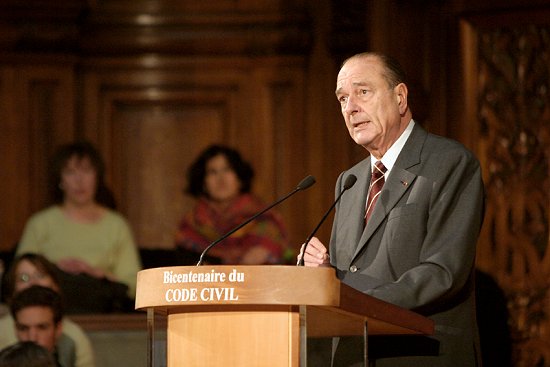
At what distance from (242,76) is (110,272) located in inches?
68.7

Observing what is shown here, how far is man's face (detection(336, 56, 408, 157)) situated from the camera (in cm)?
367

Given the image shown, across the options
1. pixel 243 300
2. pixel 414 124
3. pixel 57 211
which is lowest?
pixel 243 300

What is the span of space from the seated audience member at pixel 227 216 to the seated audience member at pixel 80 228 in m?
0.34

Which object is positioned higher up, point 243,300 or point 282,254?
point 282,254

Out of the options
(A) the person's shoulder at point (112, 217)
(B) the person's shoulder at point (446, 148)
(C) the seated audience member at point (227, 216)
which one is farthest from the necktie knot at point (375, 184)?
(A) the person's shoulder at point (112, 217)

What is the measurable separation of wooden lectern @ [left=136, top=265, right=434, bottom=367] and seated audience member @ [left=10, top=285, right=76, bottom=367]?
2685mm

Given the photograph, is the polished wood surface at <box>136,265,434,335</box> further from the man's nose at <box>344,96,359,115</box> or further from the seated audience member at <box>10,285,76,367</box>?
the seated audience member at <box>10,285,76,367</box>

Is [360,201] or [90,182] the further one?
[90,182]

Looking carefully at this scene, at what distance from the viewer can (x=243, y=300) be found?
280 cm

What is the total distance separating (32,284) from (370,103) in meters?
2.76

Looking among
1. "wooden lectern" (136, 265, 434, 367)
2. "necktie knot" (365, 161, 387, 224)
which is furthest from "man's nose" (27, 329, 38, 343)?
"wooden lectern" (136, 265, 434, 367)

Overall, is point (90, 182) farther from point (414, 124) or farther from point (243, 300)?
point (243, 300)

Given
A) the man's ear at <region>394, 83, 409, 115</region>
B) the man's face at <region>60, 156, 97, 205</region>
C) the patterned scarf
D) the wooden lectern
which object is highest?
the man's face at <region>60, 156, 97, 205</region>

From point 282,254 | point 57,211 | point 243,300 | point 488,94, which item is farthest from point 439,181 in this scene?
point 57,211
